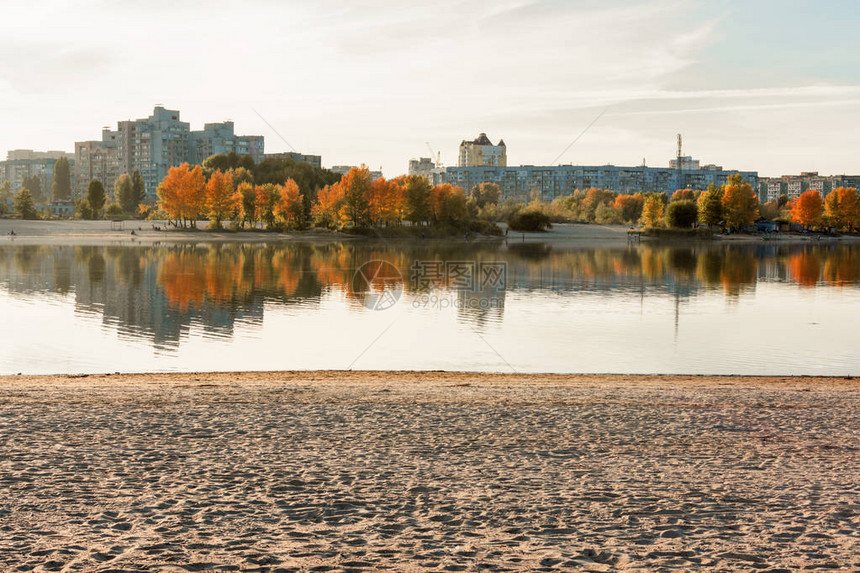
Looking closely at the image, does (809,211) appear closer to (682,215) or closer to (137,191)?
(682,215)

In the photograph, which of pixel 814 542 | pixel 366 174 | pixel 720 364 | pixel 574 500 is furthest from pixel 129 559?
pixel 366 174

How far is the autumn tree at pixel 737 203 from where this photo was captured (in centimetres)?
14362

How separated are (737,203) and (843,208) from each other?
32.2 m

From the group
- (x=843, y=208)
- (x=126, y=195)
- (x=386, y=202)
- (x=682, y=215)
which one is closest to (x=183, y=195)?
(x=386, y=202)

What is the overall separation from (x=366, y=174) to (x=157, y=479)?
110 meters

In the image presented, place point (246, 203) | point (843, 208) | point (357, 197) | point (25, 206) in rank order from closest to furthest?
point (357, 197) < point (246, 203) < point (25, 206) < point (843, 208)

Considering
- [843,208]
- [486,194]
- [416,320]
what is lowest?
[416,320]

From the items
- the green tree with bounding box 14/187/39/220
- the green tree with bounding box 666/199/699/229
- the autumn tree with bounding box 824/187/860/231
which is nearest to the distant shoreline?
the green tree with bounding box 666/199/699/229

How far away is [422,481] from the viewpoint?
8.46 meters

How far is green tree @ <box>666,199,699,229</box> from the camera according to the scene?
5453 inches

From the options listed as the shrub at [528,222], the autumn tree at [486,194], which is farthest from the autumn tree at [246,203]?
the autumn tree at [486,194]

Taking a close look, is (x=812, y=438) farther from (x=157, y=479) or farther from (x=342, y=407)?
(x=157, y=479)

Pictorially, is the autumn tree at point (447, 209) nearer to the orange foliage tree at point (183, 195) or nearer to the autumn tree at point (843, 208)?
the orange foliage tree at point (183, 195)

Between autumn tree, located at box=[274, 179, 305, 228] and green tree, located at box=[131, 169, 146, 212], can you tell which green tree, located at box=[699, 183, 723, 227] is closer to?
autumn tree, located at box=[274, 179, 305, 228]
